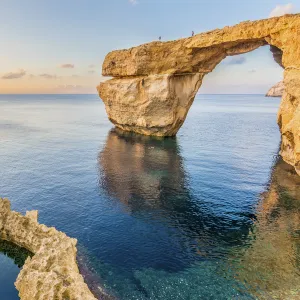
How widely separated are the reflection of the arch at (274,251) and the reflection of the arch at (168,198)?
57.9 inches

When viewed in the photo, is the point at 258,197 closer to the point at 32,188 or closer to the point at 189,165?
the point at 189,165

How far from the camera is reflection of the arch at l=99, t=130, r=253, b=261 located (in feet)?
78.5

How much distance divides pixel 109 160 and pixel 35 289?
33.5 metres

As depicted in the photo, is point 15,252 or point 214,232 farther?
point 214,232

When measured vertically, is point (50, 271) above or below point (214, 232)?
above

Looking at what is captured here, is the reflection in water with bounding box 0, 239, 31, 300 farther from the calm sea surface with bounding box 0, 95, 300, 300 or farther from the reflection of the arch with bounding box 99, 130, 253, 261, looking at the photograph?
the reflection of the arch with bounding box 99, 130, 253, 261

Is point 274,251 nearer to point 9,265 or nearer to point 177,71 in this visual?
point 9,265

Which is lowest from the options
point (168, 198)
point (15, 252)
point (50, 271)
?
point (168, 198)

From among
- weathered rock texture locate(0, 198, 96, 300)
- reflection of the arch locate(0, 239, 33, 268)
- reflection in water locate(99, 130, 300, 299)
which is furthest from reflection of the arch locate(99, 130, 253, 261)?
reflection of the arch locate(0, 239, 33, 268)

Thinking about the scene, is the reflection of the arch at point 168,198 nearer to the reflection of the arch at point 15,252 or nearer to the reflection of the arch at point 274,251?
the reflection of the arch at point 274,251

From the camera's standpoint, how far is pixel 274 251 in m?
22.0

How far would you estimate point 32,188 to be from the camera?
3447cm

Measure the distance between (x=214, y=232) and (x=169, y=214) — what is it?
5102 mm

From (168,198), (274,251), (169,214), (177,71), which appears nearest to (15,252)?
(169,214)
